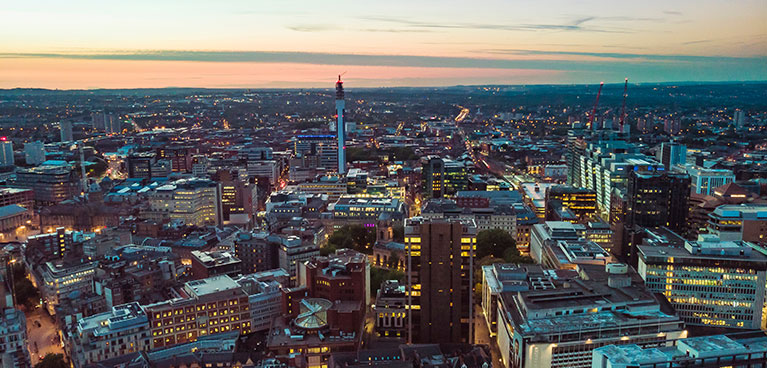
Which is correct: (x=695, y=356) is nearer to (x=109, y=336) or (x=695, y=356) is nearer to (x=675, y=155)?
(x=109, y=336)

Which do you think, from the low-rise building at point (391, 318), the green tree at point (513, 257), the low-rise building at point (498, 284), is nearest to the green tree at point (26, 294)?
the low-rise building at point (391, 318)

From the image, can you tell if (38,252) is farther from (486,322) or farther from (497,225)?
(497,225)

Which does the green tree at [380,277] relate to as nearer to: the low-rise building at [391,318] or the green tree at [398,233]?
the low-rise building at [391,318]

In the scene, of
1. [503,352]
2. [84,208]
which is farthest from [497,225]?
[84,208]

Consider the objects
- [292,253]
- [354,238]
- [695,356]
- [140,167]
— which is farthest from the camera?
[140,167]

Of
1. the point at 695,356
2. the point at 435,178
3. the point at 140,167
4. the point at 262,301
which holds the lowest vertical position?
the point at 262,301

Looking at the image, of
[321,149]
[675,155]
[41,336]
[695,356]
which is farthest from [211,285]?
[675,155]

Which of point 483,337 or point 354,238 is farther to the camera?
point 354,238
